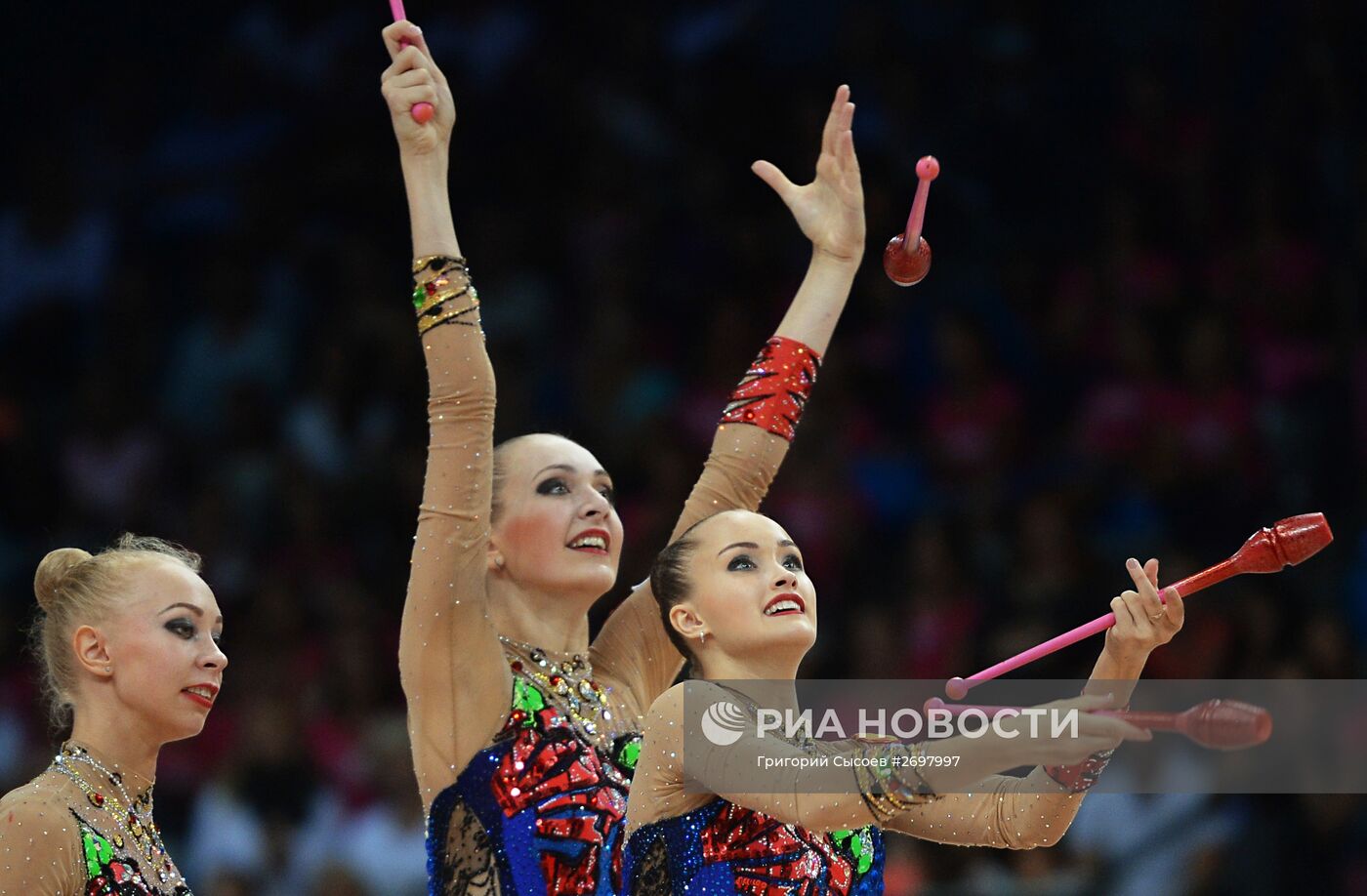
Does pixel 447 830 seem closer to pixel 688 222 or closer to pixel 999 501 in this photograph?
pixel 999 501

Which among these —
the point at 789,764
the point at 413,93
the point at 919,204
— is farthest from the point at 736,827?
the point at 413,93

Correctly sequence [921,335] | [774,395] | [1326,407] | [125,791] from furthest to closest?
[921,335] < [1326,407] < [774,395] < [125,791]

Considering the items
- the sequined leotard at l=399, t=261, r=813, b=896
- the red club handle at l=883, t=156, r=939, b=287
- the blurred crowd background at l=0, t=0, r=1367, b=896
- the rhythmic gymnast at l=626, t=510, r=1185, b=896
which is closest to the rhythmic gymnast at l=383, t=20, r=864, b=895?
the sequined leotard at l=399, t=261, r=813, b=896

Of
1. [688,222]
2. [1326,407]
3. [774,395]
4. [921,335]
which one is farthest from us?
[688,222]

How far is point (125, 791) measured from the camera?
2756 mm

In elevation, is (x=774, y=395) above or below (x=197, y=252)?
below

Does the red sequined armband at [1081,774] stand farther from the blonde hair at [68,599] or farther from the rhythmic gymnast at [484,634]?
the blonde hair at [68,599]

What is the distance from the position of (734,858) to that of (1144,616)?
0.64m

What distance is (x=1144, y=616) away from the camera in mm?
2553

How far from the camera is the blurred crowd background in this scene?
535cm

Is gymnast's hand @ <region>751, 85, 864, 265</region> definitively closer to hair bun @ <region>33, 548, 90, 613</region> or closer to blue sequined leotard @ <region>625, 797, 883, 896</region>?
blue sequined leotard @ <region>625, 797, 883, 896</region>

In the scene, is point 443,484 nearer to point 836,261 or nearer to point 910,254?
point 910,254

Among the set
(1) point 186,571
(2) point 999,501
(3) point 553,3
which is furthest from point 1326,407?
(1) point 186,571

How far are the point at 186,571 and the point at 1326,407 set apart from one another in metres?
3.58
